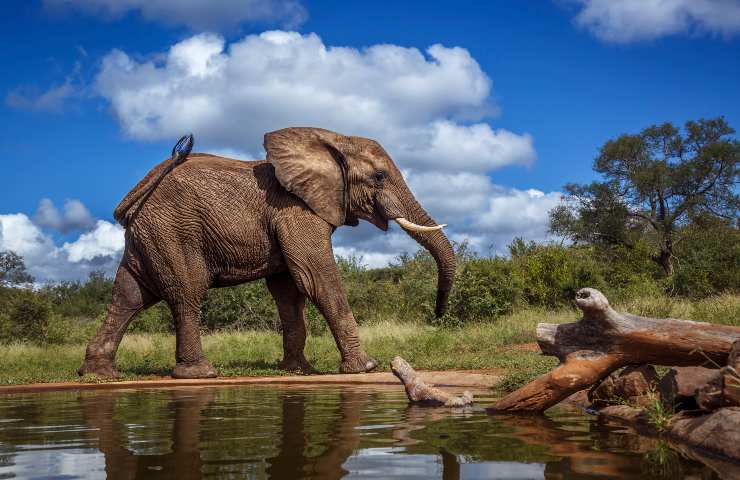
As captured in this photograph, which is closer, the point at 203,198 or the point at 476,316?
the point at 203,198

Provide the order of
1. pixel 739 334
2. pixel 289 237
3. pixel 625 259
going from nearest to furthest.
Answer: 1. pixel 739 334
2. pixel 289 237
3. pixel 625 259

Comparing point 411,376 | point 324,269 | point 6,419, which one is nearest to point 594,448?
point 411,376

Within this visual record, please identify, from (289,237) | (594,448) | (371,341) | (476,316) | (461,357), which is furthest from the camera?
(476,316)

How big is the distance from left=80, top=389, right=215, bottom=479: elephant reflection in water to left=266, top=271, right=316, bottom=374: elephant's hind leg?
12.4 ft

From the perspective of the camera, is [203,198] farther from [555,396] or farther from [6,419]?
[555,396]

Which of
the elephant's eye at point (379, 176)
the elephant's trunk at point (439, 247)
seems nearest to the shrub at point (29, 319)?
the elephant's eye at point (379, 176)

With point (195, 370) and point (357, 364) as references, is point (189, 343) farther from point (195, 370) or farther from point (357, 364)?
point (357, 364)

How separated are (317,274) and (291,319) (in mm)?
1285

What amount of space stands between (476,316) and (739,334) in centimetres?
1314

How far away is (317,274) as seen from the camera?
36.8 ft

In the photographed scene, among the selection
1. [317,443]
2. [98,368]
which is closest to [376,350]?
[98,368]

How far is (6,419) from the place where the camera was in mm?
6973

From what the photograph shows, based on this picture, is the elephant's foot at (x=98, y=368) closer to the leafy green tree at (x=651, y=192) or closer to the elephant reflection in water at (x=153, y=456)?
the elephant reflection in water at (x=153, y=456)

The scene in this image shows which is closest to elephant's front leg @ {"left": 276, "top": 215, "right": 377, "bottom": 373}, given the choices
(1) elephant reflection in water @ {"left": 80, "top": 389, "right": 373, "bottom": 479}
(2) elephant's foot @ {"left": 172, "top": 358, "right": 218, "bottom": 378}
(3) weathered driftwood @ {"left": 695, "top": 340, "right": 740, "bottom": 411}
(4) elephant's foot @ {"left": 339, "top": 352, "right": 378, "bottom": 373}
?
(4) elephant's foot @ {"left": 339, "top": 352, "right": 378, "bottom": 373}
